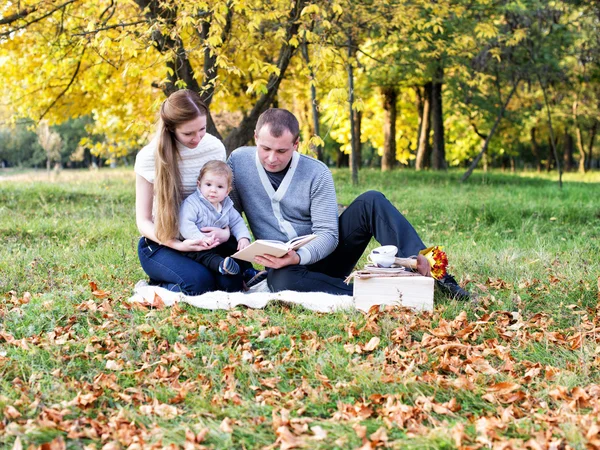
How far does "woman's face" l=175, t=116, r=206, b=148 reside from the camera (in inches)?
184

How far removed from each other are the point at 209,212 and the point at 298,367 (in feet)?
5.54

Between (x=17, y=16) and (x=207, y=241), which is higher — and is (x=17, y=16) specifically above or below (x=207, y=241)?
above

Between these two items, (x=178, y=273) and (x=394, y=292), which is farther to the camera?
(x=178, y=273)

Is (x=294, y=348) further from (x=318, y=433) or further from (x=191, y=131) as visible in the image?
(x=191, y=131)

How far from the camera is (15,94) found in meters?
12.2

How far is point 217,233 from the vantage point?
484 cm

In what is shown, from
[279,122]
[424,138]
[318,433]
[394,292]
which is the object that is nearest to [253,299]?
[394,292]

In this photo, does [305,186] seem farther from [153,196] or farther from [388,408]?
[388,408]

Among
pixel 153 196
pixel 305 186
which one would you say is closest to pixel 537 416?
pixel 305 186

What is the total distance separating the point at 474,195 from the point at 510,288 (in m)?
7.01

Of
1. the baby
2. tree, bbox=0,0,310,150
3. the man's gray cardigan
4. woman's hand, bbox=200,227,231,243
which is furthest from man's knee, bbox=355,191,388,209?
tree, bbox=0,0,310,150

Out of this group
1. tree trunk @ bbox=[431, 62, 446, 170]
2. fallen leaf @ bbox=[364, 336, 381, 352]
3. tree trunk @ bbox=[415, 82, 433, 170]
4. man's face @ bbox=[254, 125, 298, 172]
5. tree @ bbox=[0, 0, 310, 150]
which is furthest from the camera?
tree trunk @ bbox=[415, 82, 433, 170]

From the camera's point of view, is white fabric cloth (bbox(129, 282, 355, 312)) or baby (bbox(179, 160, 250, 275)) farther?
baby (bbox(179, 160, 250, 275))

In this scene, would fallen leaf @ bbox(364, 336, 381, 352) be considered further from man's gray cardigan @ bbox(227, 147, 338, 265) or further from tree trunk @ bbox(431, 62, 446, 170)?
tree trunk @ bbox(431, 62, 446, 170)
